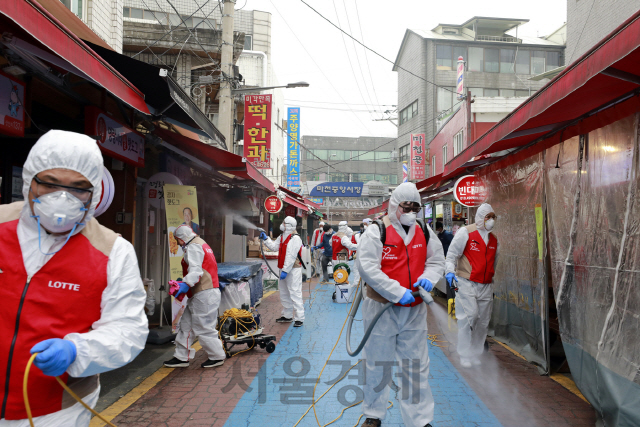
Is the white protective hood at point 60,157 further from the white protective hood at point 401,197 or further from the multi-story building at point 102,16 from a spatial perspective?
the multi-story building at point 102,16

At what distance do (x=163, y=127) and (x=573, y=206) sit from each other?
18.5ft

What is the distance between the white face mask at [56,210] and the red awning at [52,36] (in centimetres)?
115

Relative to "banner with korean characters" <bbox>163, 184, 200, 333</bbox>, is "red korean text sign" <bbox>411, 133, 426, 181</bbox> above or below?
above

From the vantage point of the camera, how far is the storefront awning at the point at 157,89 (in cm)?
473

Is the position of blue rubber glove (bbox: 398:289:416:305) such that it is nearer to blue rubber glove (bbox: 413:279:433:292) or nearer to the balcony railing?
blue rubber glove (bbox: 413:279:433:292)

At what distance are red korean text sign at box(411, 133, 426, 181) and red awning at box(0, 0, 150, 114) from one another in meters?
24.3

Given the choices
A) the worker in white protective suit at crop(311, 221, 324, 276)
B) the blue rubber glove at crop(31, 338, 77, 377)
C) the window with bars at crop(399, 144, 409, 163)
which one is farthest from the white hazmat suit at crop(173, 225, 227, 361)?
the window with bars at crop(399, 144, 409, 163)

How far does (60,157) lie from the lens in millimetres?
1986

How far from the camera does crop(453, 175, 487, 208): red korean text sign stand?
8.66 meters

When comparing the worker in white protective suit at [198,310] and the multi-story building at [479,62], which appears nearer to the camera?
the worker in white protective suit at [198,310]

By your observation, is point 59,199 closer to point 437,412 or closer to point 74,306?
point 74,306

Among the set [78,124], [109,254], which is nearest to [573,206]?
[109,254]

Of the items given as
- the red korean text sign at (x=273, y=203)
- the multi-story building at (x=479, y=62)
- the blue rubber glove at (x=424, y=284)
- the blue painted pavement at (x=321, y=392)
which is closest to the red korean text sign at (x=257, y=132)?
the red korean text sign at (x=273, y=203)

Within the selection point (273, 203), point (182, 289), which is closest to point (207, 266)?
point (182, 289)
